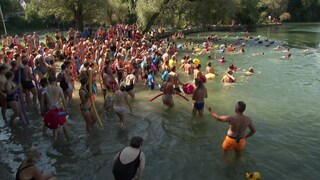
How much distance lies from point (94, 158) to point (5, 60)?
23.8 feet

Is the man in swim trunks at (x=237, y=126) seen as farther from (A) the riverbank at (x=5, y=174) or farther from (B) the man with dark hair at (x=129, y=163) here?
(A) the riverbank at (x=5, y=174)

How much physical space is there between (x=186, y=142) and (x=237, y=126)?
7.62 feet

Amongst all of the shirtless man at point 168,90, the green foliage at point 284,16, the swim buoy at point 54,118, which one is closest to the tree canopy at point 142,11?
the green foliage at point 284,16

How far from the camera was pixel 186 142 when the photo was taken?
962 centimetres

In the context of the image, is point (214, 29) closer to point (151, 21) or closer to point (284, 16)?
point (151, 21)

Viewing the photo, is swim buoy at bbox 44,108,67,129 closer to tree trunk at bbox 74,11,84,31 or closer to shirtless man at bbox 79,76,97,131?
shirtless man at bbox 79,76,97,131

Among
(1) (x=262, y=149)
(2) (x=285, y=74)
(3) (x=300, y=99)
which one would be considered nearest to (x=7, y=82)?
(1) (x=262, y=149)

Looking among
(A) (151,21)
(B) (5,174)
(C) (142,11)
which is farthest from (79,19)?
(B) (5,174)

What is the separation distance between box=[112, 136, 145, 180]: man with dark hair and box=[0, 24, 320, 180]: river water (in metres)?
2.13

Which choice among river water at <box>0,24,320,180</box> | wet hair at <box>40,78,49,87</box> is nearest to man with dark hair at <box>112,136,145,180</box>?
river water at <box>0,24,320,180</box>

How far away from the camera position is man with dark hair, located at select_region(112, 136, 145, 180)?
218 inches

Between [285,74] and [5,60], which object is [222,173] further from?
[285,74]

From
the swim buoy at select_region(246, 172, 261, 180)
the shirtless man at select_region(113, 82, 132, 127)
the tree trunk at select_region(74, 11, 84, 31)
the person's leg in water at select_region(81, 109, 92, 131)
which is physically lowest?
the swim buoy at select_region(246, 172, 261, 180)

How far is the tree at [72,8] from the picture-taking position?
30.6 metres
